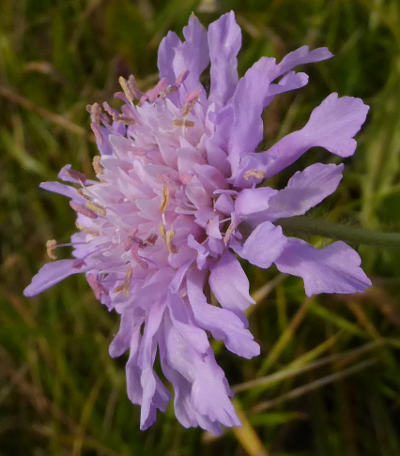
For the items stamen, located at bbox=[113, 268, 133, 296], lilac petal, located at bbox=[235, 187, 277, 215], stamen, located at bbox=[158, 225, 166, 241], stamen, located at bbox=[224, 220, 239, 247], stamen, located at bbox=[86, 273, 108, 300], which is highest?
lilac petal, located at bbox=[235, 187, 277, 215]

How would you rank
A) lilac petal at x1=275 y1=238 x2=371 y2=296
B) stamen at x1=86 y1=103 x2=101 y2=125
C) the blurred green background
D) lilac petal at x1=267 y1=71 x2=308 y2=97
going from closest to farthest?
1. lilac petal at x1=275 y1=238 x2=371 y2=296
2. lilac petal at x1=267 y1=71 x2=308 y2=97
3. stamen at x1=86 y1=103 x2=101 y2=125
4. the blurred green background

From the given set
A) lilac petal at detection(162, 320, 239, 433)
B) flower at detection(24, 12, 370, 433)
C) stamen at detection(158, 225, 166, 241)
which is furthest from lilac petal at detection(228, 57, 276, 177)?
lilac petal at detection(162, 320, 239, 433)

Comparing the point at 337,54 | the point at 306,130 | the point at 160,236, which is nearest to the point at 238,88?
the point at 306,130

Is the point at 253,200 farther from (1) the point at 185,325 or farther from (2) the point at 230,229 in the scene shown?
(1) the point at 185,325

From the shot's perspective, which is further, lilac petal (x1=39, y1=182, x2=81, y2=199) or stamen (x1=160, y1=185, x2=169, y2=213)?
lilac petal (x1=39, y1=182, x2=81, y2=199)

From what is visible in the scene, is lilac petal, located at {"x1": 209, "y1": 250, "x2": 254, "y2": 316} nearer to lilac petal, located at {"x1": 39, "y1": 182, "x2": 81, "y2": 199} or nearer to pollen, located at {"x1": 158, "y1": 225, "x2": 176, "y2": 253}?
pollen, located at {"x1": 158, "y1": 225, "x2": 176, "y2": 253}

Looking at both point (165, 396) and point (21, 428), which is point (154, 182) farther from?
point (21, 428)

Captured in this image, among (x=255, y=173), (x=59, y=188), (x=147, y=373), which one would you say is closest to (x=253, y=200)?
(x=255, y=173)
